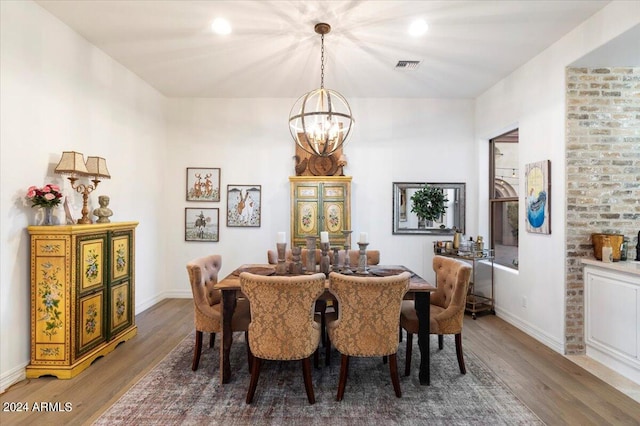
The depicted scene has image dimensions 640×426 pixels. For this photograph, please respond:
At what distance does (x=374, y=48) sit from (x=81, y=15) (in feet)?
9.49

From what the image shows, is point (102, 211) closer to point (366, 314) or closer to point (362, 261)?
point (362, 261)

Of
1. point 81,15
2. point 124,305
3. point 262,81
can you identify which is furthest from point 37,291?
point 262,81

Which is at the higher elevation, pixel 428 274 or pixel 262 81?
pixel 262 81

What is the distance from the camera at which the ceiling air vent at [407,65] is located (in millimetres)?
3933

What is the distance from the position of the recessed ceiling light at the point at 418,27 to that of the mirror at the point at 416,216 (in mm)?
2382

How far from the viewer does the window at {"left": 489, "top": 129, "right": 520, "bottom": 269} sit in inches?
176

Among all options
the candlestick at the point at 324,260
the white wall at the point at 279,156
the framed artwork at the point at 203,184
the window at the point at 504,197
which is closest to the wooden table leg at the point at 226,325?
the candlestick at the point at 324,260

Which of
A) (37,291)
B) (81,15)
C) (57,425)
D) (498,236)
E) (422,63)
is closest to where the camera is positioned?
(57,425)

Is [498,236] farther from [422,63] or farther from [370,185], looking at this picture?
[422,63]

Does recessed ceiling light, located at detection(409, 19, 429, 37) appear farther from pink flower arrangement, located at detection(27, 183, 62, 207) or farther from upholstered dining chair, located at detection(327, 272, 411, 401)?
pink flower arrangement, located at detection(27, 183, 62, 207)

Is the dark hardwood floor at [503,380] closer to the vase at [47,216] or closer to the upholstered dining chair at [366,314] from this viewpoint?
the upholstered dining chair at [366,314]

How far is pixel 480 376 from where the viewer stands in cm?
280

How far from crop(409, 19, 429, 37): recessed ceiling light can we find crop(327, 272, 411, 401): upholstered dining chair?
238 cm

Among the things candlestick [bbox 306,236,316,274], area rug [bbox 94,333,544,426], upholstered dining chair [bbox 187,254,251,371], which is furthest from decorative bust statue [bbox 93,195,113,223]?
candlestick [bbox 306,236,316,274]
